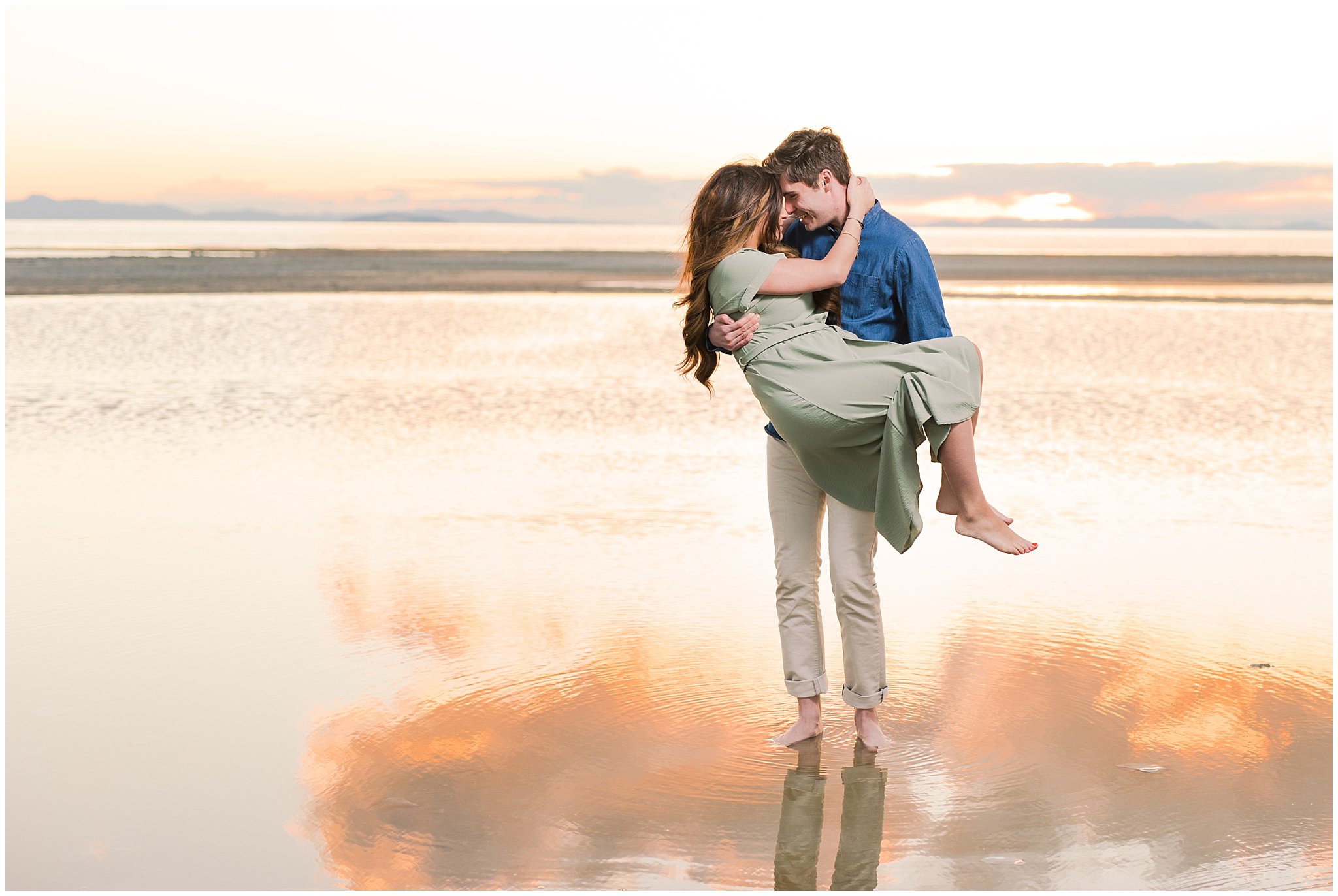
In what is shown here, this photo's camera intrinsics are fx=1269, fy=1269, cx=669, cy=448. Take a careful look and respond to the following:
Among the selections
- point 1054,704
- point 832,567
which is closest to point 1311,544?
point 1054,704

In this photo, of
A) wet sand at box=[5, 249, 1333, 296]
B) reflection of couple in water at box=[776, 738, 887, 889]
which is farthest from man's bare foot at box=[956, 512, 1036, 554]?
wet sand at box=[5, 249, 1333, 296]

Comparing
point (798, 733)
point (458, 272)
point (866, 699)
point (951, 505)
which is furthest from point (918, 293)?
point (458, 272)

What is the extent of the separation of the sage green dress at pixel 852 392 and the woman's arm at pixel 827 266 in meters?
0.04

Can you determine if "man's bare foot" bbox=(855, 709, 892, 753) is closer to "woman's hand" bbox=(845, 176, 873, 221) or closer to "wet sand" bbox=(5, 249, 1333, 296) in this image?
"woman's hand" bbox=(845, 176, 873, 221)

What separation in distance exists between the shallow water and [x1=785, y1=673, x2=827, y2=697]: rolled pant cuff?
0.15 meters

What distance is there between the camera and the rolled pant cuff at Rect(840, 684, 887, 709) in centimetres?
359

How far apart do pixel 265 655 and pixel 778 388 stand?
2.06 m

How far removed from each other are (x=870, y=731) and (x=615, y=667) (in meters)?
0.96

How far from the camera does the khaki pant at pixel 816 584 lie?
359 cm

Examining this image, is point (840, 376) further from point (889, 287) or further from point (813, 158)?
point (813, 158)

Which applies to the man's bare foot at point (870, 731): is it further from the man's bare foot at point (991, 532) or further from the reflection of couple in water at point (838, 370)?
the man's bare foot at point (991, 532)

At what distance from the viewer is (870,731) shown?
11.9 ft

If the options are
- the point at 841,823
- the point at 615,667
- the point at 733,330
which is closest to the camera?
the point at 841,823

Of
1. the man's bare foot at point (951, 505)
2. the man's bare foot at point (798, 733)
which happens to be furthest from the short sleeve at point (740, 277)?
the man's bare foot at point (798, 733)
